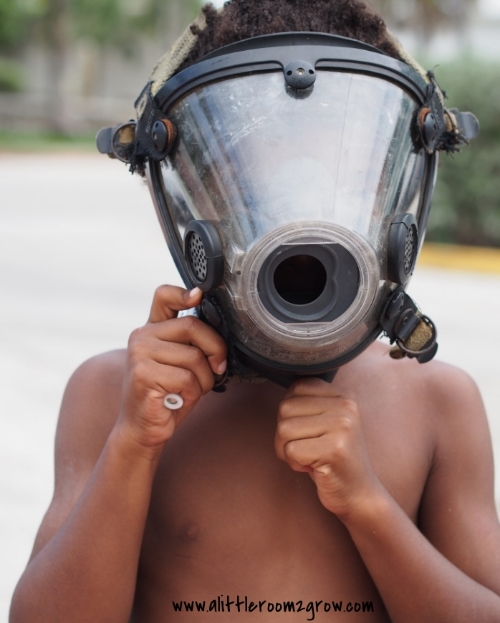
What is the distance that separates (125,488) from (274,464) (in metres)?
0.39

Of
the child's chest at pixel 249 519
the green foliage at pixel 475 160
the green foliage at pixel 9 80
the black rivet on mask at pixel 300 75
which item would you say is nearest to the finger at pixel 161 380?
the child's chest at pixel 249 519

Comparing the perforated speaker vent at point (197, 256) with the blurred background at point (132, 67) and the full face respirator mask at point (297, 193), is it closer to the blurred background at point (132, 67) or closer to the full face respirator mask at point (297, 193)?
the full face respirator mask at point (297, 193)

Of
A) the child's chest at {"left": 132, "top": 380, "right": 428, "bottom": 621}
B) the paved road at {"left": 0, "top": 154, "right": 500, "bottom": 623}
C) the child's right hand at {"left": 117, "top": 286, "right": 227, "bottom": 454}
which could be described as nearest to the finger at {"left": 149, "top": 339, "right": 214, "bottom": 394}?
the child's right hand at {"left": 117, "top": 286, "right": 227, "bottom": 454}

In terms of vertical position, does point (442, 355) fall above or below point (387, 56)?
above

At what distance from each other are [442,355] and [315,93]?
16.3 ft

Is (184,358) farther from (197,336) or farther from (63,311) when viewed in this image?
(63,311)

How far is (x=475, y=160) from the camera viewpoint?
402 inches

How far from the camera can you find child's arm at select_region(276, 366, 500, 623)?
1638 millimetres

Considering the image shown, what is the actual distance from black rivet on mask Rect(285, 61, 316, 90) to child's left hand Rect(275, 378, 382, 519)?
0.55m

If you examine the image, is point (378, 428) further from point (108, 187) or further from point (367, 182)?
point (108, 187)

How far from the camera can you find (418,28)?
140ft

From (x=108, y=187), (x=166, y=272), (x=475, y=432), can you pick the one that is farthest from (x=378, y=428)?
(x=108, y=187)

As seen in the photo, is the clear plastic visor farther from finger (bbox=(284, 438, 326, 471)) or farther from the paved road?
the paved road

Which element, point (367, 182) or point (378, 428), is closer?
point (367, 182)
